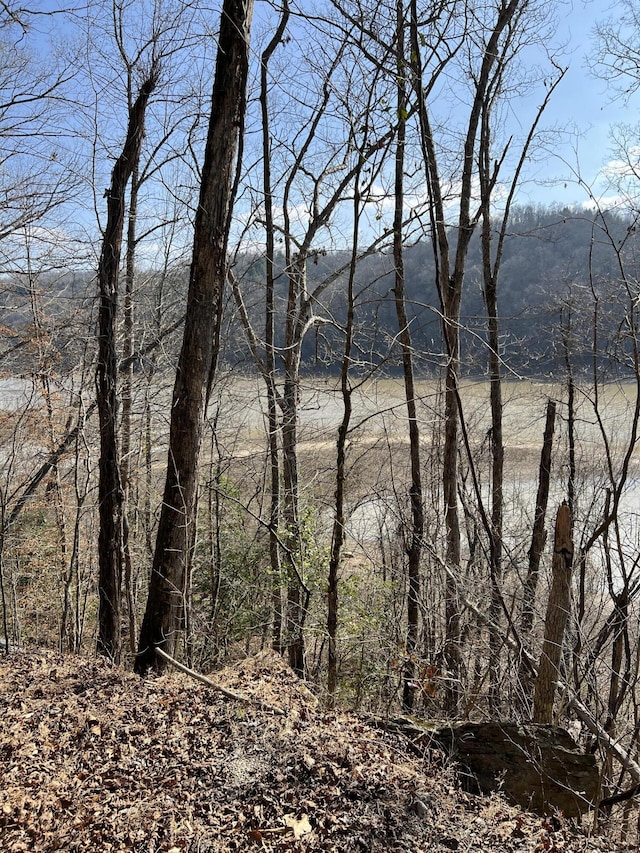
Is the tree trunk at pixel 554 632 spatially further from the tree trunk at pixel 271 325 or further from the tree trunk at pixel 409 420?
the tree trunk at pixel 271 325

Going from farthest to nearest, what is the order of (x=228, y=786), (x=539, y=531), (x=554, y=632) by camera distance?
(x=539, y=531) → (x=554, y=632) → (x=228, y=786)

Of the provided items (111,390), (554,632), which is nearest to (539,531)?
(554,632)

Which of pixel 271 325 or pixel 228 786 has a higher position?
pixel 271 325

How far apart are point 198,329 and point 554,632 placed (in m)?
3.78

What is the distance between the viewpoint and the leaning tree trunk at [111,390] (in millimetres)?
6879

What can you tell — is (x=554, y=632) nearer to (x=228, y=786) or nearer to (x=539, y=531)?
(x=228, y=786)

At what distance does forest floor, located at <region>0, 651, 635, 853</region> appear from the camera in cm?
279

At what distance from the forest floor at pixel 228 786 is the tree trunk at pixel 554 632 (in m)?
0.80

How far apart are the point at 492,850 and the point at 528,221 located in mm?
24913

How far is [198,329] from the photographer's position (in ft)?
18.0

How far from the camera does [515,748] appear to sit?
151 inches

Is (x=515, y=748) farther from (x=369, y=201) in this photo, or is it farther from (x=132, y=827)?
(x=369, y=201)

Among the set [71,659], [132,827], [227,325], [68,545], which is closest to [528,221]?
[227,325]

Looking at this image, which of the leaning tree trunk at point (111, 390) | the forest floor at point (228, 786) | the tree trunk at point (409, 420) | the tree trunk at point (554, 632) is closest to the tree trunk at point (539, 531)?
the tree trunk at point (409, 420)
